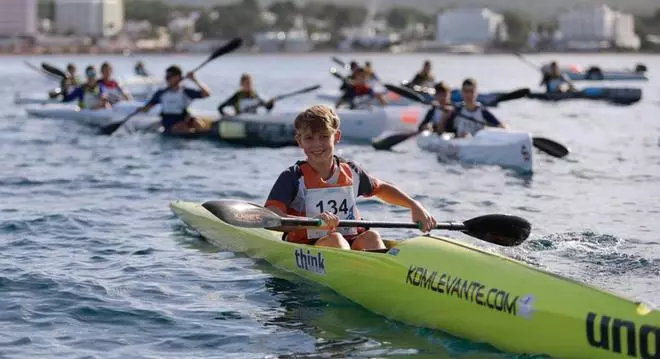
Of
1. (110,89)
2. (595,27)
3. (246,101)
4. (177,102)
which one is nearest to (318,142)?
(177,102)

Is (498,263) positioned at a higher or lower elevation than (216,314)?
higher

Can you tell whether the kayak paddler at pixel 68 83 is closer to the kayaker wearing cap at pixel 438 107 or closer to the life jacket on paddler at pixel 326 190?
the kayaker wearing cap at pixel 438 107

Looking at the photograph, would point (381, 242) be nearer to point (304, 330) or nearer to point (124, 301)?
point (304, 330)

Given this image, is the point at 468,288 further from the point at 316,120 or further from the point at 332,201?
the point at 332,201

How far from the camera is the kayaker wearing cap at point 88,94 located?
2630 cm

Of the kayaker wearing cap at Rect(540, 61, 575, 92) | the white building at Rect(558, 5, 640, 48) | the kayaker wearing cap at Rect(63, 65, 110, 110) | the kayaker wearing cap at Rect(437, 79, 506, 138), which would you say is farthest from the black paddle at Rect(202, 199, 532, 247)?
the white building at Rect(558, 5, 640, 48)

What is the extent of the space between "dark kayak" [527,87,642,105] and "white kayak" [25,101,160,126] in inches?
483

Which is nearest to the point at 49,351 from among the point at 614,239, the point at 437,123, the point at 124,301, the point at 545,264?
the point at 124,301

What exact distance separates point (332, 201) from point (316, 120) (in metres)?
0.89

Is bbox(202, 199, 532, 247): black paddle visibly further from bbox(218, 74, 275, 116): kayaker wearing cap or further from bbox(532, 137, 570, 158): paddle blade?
bbox(218, 74, 275, 116): kayaker wearing cap

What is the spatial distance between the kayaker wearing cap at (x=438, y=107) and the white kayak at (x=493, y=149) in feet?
1.50

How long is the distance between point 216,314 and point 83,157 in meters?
12.2

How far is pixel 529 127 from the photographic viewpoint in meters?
29.5

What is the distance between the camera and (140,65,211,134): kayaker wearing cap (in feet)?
68.5
